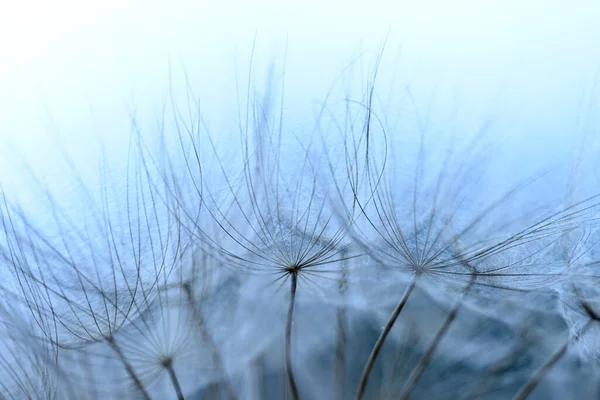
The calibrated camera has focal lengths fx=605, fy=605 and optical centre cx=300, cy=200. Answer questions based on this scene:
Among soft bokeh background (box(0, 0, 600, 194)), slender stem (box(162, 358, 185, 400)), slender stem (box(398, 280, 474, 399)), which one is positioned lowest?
slender stem (box(398, 280, 474, 399))

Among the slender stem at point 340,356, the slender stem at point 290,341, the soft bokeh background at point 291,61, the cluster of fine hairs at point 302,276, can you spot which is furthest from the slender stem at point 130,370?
the soft bokeh background at point 291,61

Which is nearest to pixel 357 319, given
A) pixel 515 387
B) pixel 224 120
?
pixel 515 387

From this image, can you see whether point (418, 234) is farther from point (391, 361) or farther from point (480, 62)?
point (480, 62)

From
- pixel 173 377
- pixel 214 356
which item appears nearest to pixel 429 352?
pixel 214 356

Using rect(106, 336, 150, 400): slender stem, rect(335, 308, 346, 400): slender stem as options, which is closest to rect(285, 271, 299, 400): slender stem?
rect(335, 308, 346, 400): slender stem

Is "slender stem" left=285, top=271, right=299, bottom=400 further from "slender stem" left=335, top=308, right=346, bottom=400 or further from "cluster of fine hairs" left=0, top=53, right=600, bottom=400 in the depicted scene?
"slender stem" left=335, top=308, right=346, bottom=400

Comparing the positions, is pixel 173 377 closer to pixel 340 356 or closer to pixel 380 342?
pixel 340 356

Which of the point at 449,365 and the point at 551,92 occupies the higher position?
the point at 551,92
